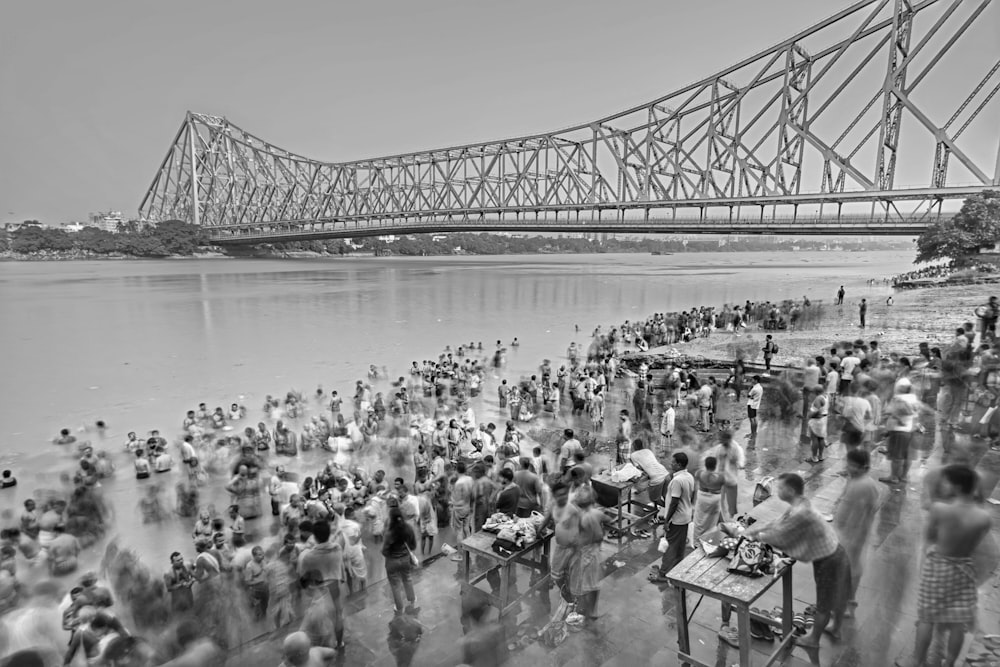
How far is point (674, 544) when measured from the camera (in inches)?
172

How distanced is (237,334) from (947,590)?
24.3 meters

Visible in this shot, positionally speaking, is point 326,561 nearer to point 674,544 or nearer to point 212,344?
point 674,544

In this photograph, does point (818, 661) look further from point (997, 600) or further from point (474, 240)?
point (474, 240)

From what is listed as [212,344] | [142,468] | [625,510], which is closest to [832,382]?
[625,510]

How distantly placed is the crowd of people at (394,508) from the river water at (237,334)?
10.6 feet

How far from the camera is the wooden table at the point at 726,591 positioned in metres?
3.18

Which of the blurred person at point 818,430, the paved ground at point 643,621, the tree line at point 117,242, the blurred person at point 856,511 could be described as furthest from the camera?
the tree line at point 117,242

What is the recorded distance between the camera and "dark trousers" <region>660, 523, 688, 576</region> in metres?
4.34

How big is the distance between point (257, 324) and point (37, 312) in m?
14.1

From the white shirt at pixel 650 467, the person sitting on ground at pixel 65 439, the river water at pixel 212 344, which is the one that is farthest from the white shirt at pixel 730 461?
the person sitting on ground at pixel 65 439

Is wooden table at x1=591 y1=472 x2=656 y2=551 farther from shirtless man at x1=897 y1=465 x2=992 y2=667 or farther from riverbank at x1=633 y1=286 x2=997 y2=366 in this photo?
riverbank at x1=633 y1=286 x2=997 y2=366

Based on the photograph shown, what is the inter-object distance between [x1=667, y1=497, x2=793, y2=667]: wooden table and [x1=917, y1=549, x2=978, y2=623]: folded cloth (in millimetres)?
659

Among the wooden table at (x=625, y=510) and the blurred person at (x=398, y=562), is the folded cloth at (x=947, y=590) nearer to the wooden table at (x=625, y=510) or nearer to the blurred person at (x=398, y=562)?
the wooden table at (x=625, y=510)

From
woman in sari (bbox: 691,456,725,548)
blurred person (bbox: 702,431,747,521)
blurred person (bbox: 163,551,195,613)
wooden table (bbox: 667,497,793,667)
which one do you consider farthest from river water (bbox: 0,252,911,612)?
wooden table (bbox: 667,497,793,667)
